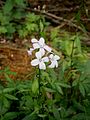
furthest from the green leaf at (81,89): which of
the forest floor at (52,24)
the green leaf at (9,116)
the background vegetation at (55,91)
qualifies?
the forest floor at (52,24)

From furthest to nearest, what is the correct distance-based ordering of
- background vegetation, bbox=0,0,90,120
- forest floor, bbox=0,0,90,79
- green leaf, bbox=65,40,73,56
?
forest floor, bbox=0,0,90,79 → green leaf, bbox=65,40,73,56 → background vegetation, bbox=0,0,90,120

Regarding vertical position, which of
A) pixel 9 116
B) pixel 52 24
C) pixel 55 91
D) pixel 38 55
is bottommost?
pixel 9 116

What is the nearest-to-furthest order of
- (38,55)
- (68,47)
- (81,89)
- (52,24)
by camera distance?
(38,55) < (81,89) < (68,47) < (52,24)

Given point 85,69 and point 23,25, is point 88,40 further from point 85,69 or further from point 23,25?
point 85,69

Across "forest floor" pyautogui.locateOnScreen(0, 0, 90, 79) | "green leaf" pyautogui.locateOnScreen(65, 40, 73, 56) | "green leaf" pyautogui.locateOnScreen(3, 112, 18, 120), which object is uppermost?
"forest floor" pyautogui.locateOnScreen(0, 0, 90, 79)

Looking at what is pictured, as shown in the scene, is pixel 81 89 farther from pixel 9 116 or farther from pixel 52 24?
pixel 52 24

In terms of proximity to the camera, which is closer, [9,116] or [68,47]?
[9,116]

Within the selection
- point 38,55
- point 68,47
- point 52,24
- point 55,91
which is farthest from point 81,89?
point 52,24

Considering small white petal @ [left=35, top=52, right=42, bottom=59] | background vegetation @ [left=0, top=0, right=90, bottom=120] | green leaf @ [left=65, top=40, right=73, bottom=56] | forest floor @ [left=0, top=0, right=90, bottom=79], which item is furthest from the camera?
forest floor @ [left=0, top=0, right=90, bottom=79]

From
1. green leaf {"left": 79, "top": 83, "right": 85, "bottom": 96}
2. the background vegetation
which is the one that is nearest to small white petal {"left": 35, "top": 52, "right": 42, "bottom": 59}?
the background vegetation

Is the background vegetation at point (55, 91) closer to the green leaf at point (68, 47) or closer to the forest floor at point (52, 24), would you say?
the green leaf at point (68, 47)

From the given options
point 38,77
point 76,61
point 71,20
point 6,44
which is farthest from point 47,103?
point 71,20

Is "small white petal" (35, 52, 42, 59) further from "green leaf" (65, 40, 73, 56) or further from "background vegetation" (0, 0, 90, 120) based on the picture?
"green leaf" (65, 40, 73, 56)
